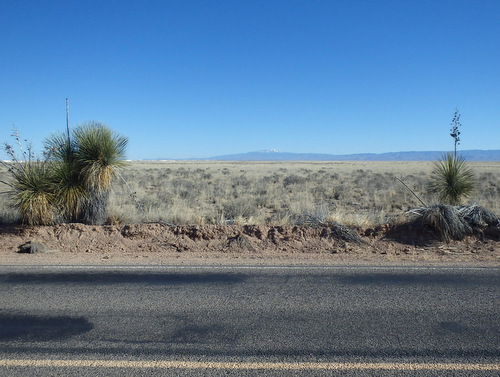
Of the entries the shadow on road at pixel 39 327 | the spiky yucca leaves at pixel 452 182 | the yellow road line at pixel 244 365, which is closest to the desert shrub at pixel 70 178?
the shadow on road at pixel 39 327

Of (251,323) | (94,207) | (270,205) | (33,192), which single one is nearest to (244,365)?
(251,323)

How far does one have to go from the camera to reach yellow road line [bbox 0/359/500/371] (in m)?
3.94

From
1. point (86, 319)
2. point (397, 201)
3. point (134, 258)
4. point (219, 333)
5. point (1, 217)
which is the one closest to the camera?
point (219, 333)

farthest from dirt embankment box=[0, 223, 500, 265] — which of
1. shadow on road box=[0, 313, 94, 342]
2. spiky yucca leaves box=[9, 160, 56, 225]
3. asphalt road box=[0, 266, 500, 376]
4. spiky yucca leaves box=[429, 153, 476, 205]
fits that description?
shadow on road box=[0, 313, 94, 342]

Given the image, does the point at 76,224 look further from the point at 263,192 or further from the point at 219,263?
the point at 263,192

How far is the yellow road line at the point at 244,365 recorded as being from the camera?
394cm

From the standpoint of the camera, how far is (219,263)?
8.33 meters

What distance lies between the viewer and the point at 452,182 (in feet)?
39.5

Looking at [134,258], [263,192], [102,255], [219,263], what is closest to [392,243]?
[219,263]

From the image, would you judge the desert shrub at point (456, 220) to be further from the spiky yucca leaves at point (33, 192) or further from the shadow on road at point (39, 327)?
the spiky yucca leaves at point (33, 192)

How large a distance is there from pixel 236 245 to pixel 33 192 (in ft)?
18.3

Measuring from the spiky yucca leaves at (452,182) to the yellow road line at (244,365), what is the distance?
8890 millimetres

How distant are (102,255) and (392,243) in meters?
6.75

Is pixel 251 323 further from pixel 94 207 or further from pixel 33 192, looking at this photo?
pixel 33 192
